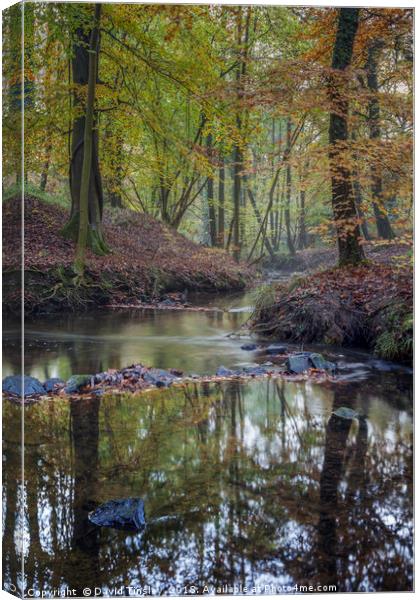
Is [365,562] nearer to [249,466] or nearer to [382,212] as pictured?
[249,466]

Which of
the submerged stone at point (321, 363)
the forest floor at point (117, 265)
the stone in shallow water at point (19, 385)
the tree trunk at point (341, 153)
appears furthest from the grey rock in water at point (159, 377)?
the tree trunk at point (341, 153)

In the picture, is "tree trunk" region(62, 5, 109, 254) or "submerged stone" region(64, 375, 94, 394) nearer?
"submerged stone" region(64, 375, 94, 394)

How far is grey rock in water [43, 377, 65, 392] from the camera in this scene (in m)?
3.44

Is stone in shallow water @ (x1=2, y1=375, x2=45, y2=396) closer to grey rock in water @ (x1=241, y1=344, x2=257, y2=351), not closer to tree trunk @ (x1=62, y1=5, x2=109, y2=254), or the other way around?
tree trunk @ (x1=62, y1=5, x2=109, y2=254)

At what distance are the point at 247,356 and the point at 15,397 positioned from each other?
174 cm

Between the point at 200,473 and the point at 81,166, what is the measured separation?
7.52 ft

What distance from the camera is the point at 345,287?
4867 mm

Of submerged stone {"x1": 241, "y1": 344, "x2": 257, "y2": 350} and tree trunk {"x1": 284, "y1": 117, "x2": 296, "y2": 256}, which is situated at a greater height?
tree trunk {"x1": 284, "y1": 117, "x2": 296, "y2": 256}

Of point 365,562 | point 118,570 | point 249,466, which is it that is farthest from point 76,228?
point 365,562

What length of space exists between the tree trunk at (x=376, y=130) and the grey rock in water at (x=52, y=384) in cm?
230

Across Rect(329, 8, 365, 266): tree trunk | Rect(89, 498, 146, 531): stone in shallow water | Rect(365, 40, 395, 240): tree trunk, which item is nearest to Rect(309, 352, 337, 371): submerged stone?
Rect(329, 8, 365, 266): tree trunk

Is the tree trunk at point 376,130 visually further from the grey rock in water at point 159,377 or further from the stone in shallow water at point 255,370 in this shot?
the grey rock in water at point 159,377

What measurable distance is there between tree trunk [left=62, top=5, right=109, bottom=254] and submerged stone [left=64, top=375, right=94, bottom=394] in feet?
3.05

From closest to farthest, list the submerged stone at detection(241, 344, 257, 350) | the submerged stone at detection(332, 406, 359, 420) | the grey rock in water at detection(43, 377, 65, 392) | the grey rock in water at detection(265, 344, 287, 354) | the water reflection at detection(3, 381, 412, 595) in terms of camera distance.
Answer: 1. the water reflection at detection(3, 381, 412, 595)
2. the grey rock in water at detection(43, 377, 65, 392)
3. the submerged stone at detection(332, 406, 359, 420)
4. the submerged stone at detection(241, 344, 257, 350)
5. the grey rock in water at detection(265, 344, 287, 354)
